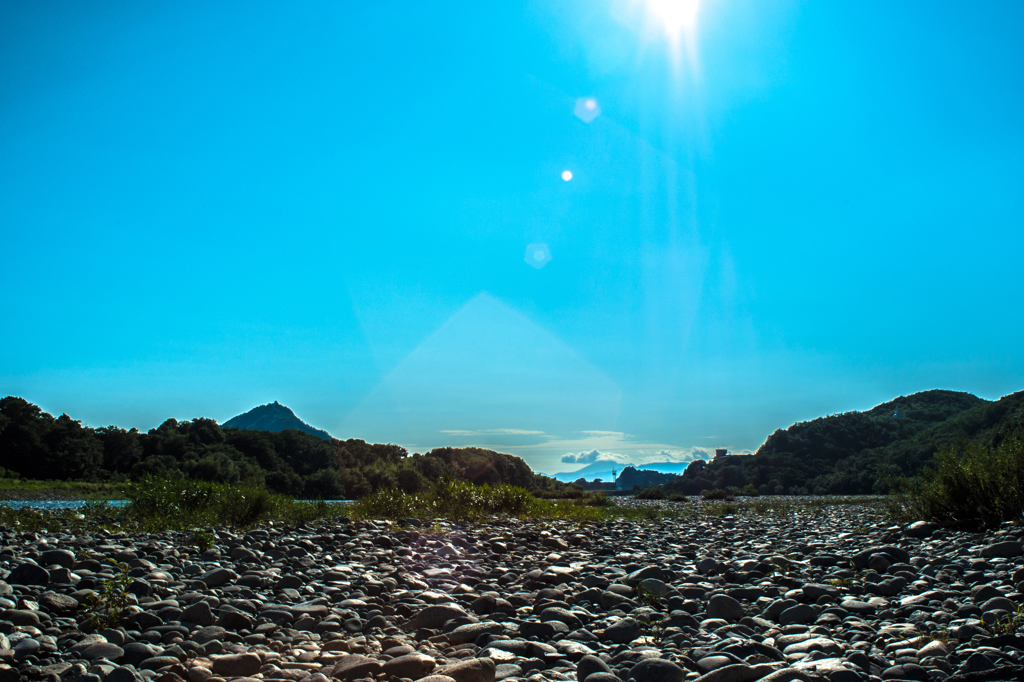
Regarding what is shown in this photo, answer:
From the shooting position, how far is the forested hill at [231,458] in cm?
3616

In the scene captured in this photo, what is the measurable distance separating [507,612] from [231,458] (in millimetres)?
42026

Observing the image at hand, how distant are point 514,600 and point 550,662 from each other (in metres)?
1.82

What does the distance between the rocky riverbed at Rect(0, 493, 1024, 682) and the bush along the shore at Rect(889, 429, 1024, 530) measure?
2.22 ft

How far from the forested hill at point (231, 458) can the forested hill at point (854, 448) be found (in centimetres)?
1911

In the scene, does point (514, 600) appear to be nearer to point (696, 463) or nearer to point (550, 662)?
point (550, 662)

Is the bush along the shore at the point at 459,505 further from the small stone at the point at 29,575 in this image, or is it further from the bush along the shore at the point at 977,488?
the small stone at the point at 29,575

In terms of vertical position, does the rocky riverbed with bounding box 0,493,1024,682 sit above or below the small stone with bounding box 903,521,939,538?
below

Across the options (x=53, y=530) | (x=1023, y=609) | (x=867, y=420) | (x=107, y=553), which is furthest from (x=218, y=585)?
(x=867, y=420)

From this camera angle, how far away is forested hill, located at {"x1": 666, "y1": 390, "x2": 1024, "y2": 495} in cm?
4581

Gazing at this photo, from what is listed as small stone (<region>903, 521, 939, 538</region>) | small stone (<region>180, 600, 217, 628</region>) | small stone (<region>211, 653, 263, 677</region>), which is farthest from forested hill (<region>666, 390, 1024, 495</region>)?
small stone (<region>211, 653, 263, 677</region>)

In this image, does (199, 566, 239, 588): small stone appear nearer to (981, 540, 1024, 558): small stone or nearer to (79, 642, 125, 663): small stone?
(79, 642, 125, 663): small stone

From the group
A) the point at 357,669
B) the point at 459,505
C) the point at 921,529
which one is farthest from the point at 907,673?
the point at 459,505

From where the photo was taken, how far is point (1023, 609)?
4266 mm

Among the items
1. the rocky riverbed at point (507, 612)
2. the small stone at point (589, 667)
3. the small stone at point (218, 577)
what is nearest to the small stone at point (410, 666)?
the rocky riverbed at point (507, 612)
